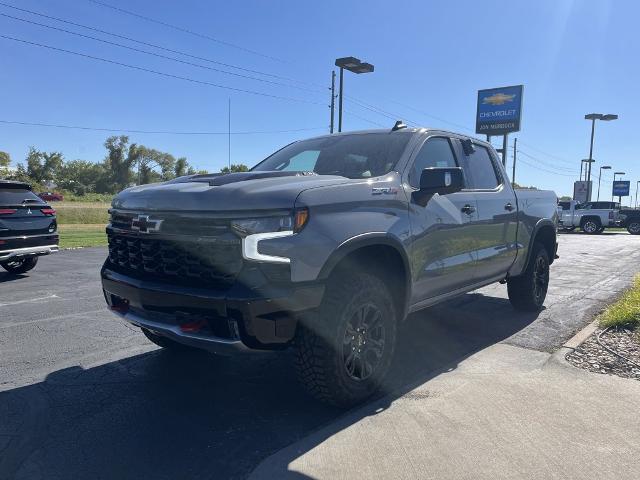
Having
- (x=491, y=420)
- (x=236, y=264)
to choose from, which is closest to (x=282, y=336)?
(x=236, y=264)

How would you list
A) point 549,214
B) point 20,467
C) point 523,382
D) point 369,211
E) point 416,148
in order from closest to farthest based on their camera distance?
1. point 20,467
2. point 369,211
3. point 523,382
4. point 416,148
5. point 549,214

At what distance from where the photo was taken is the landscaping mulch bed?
4.14 meters

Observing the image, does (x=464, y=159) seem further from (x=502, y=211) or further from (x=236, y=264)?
(x=236, y=264)

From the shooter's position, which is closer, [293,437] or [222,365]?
[293,437]

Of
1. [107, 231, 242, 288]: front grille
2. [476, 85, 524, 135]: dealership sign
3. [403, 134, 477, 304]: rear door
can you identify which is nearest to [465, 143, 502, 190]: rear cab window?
[403, 134, 477, 304]: rear door

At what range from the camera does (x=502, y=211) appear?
5199mm

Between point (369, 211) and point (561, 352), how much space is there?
2.48 metres

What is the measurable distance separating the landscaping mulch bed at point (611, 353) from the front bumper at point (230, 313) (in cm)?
270

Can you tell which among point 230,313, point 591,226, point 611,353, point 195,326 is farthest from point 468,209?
point 591,226

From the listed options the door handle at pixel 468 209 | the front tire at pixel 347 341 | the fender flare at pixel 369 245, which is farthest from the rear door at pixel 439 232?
the front tire at pixel 347 341

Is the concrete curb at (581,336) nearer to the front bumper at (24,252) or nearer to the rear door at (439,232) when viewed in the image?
the rear door at (439,232)

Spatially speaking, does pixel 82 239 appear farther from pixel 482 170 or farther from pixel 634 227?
pixel 634 227

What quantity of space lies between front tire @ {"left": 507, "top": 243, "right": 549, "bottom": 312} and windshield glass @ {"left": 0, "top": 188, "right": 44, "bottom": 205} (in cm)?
747

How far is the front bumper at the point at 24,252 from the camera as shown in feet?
25.4
